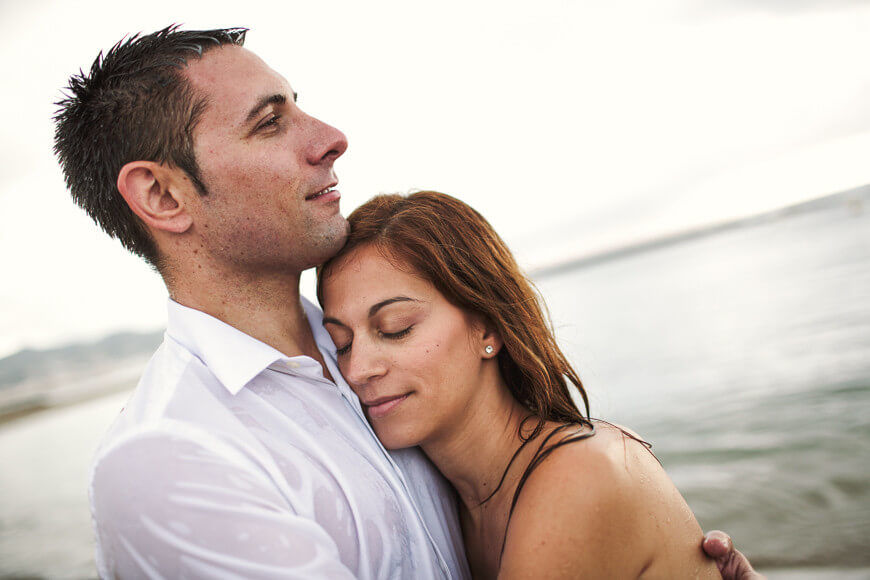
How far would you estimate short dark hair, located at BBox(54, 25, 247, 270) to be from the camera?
87.0 inches

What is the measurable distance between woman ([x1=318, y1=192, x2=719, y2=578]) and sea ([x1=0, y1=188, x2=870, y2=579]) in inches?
133

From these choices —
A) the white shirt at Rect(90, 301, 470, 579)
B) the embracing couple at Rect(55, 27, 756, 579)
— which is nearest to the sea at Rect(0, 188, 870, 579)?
the embracing couple at Rect(55, 27, 756, 579)

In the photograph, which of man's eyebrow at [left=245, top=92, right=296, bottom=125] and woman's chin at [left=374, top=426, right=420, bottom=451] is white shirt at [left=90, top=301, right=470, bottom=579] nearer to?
woman's chin at [left=374, top=426, right=420, bottom=451]

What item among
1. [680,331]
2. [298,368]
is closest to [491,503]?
[298,368]

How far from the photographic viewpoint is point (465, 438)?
2504 millimetres

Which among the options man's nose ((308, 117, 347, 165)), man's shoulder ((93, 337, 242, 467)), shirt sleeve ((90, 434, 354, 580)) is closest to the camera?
shirt sleeve ((90, 434, 354, 580))

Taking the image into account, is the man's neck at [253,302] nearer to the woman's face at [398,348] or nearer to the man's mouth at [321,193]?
the woman's face at [398,348]

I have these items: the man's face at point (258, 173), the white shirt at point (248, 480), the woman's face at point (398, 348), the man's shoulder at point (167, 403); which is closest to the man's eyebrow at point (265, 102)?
the man's face at point (258, 173)

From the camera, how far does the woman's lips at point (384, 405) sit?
2270 mm

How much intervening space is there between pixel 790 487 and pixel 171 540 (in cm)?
683

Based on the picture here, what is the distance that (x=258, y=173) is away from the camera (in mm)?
2232

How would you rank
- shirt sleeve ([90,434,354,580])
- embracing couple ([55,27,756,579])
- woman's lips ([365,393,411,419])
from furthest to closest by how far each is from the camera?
woman's lips ([365,393,411,419]) → embracing couple ([55,27,756,579]) → shirt sleeve ([90,434,354,580])

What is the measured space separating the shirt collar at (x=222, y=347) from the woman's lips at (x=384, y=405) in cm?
30

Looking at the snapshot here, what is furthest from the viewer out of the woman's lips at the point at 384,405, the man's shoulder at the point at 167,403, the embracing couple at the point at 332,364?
the woman's lips at the point at 384,405
